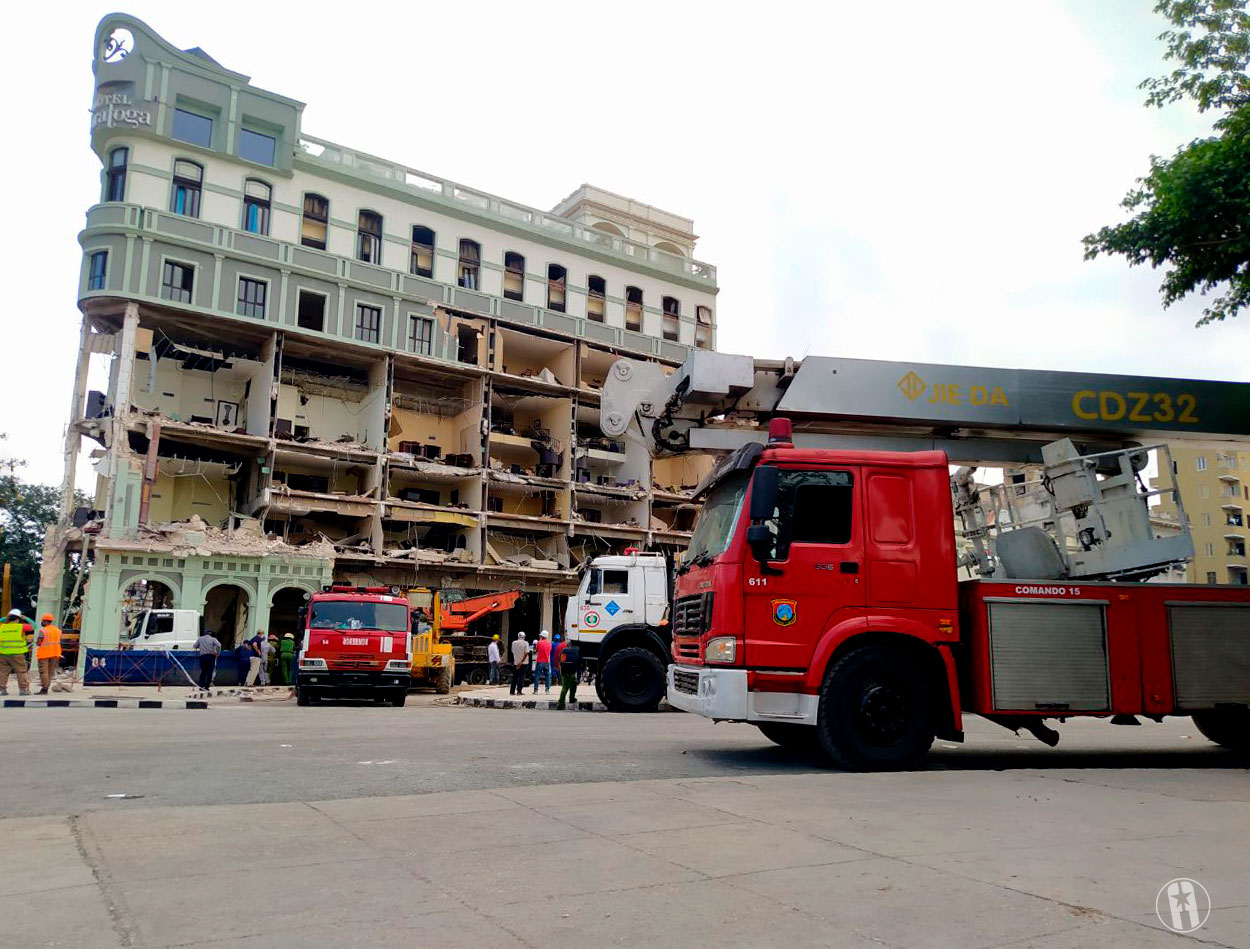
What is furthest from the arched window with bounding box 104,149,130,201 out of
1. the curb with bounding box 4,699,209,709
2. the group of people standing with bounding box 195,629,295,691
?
the curb with bounding box 4,699,209,709

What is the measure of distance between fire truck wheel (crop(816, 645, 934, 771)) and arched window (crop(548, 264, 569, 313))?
→ 36315 millimetres

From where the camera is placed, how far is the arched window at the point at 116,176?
34312mm

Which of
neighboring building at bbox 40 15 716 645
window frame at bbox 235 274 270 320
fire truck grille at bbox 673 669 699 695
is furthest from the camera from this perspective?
window frame at bbox 235 274 270 320

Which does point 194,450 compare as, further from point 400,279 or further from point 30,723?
point 30,723

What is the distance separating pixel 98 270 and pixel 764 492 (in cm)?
3269

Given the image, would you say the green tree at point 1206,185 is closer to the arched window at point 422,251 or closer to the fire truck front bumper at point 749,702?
the fire truck front bumper at point 749,702

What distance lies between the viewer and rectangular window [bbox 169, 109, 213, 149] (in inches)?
1382

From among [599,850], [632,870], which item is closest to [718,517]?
[599,850]

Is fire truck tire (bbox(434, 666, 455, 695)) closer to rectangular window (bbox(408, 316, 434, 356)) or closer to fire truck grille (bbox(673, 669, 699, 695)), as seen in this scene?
rectangular window (bbox(408, 316, 434, 356))

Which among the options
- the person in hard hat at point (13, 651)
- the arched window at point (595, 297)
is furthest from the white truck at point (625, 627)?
the arched window at point (595, 297)

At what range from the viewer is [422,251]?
1586 inches

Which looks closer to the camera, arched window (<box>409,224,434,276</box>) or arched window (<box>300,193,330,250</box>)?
arched window (<box>300,193,330,250</box>)

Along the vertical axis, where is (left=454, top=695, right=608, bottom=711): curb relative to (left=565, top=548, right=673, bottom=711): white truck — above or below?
below

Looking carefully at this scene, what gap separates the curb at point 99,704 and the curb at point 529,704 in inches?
231
